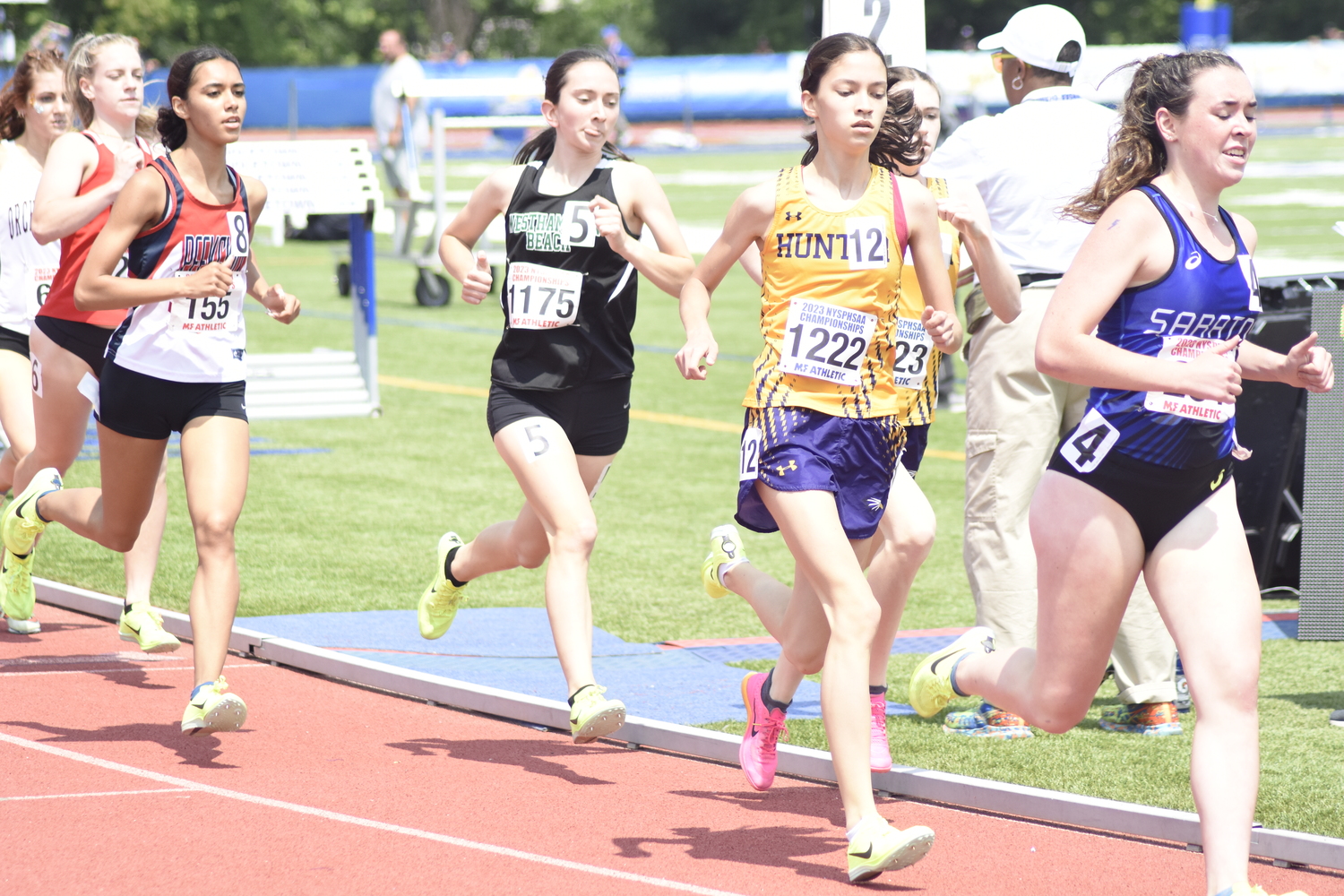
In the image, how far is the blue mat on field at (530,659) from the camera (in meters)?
6.46

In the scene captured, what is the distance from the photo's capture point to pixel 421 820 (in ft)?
A: 16.4

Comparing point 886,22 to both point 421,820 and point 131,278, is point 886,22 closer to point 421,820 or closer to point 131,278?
point 131,278

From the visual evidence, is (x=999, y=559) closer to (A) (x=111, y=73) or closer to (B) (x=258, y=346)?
(A) (x=111, y=73)

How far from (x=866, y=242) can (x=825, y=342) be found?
12.3 inches

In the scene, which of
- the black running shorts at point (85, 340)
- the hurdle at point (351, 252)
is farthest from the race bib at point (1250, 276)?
the hurdle at point (351, 252)

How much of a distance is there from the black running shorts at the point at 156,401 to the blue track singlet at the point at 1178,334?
119 inches

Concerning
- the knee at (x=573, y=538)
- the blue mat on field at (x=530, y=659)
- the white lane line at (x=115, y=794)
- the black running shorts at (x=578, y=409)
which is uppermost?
the black running shorts at (x=578, y=409)

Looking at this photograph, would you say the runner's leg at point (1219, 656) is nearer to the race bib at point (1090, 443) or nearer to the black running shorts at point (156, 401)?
the race bib at point (1090, 443)

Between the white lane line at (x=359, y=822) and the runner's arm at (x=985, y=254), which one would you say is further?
the runner's arm at (x=985, y=254)

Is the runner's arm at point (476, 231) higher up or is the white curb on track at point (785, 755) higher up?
the runner's arm at point (476, 231)

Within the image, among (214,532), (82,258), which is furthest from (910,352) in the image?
(82,258)

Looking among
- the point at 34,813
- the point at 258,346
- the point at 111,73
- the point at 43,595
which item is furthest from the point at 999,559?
the point at 258,346

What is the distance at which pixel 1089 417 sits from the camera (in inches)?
163

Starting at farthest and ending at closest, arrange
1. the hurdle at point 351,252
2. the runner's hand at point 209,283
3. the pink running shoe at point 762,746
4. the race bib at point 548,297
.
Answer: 1. the hurdle at point 351,252
2. the race bib at point 548,297
3. the runner's hand at point 209,283
4. the pink running shoe at point 762,746
